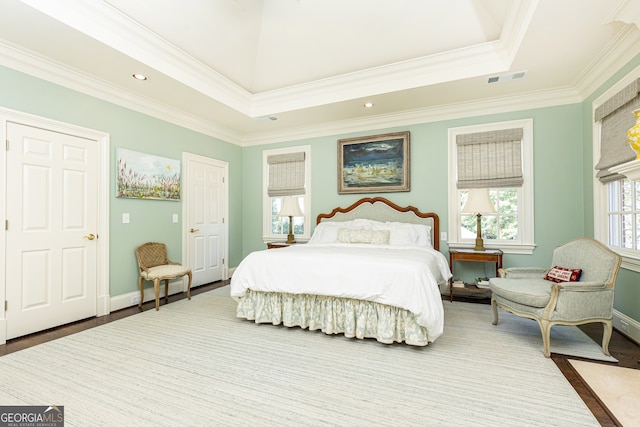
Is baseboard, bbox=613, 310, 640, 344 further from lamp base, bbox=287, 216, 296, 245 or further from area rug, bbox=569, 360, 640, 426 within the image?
lamp base, bbox=287, 216, 296, 245

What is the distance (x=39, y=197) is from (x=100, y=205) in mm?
594

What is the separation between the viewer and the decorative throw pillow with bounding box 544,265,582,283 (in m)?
2.77

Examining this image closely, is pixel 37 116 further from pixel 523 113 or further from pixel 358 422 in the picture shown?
pixel 523 113

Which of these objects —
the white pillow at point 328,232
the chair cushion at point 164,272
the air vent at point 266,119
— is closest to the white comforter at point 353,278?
the chair cushion at point 164,272

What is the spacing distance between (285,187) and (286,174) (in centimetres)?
24

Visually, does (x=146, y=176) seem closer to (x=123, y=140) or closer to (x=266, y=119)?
(x=123, y=140)

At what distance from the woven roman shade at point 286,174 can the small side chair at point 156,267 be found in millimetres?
2171

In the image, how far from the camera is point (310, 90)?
4.36 meters

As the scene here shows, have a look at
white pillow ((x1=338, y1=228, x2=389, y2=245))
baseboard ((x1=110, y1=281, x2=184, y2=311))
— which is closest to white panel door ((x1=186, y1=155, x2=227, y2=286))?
baseboard ((x1=110, y1=281, x2=184, y2=311))

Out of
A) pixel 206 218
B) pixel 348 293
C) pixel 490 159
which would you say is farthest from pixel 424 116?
pixel 206 218

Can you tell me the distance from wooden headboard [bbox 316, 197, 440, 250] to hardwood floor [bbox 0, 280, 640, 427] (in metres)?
2.01

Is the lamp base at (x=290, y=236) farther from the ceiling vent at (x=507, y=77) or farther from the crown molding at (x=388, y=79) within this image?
the ceiling vent at (x=507, y=77)

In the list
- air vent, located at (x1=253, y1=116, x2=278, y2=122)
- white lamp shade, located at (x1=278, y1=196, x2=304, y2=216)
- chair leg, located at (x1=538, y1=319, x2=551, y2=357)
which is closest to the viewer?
Answer: chair leg, located at (x1=538, y1=319, x2=551, y2=357)

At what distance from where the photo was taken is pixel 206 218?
5.16m
